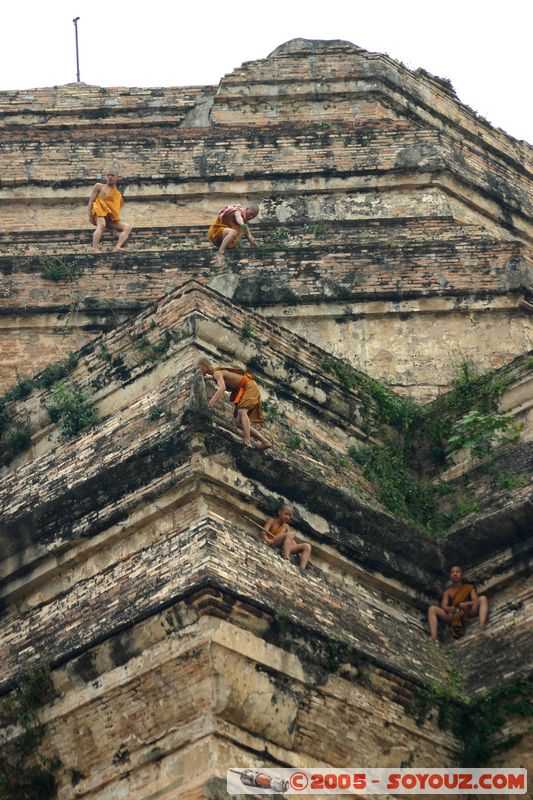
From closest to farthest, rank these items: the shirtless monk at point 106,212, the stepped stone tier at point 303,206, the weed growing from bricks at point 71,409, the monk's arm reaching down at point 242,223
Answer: the weed growing from bricks at point 71,409 < the stepped stone tier at point 303,206 < the monk's arm reaching down at point 242,223 < the shirtless monk at point 106,212

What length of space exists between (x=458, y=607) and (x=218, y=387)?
2.69 m

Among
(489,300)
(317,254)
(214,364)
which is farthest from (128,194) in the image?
(214,364)

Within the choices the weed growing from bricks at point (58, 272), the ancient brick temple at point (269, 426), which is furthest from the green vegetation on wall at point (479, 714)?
the weed growing from bricks at point (58, 272)

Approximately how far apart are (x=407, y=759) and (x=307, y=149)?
10012 mm

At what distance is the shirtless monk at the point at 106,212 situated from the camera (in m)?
20.5

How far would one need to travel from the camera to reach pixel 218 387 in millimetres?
14828

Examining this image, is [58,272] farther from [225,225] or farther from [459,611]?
[459,611]

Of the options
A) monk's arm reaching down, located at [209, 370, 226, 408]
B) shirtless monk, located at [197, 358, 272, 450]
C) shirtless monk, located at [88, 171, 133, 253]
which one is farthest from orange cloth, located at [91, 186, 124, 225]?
monk's arm reaching down, located at [209, 370, 226, 408]

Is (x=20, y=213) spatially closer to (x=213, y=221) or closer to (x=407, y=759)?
(x=213, y=221)

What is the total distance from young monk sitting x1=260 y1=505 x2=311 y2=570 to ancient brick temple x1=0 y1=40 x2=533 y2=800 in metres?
0.11

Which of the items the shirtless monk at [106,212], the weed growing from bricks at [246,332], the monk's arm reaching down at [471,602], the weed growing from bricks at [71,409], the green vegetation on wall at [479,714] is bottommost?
the green vegetation on wall at [479,714]

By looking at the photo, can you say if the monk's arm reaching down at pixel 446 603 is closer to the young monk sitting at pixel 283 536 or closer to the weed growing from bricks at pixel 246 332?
the young monk sitting at pixel 283 536

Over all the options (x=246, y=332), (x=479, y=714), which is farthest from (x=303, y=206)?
(x=479, y=714)

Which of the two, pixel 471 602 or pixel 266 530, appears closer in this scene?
pixel 266 530
